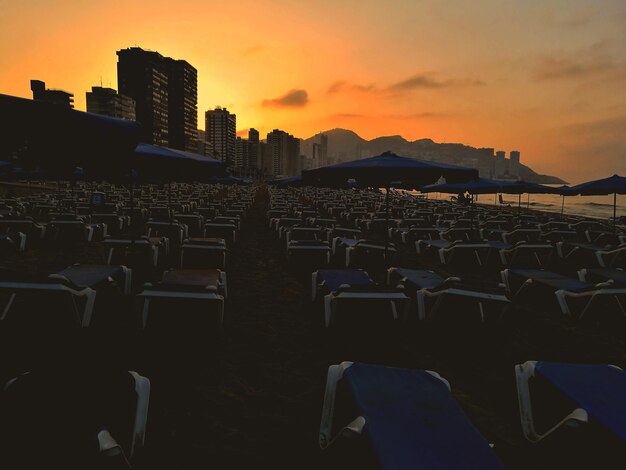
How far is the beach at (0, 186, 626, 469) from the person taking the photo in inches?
107

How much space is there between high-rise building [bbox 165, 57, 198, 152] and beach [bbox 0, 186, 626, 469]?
172 meters

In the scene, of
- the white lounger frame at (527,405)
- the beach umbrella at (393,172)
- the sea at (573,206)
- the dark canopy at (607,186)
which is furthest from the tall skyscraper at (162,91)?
the white lounger frame at (527,405)

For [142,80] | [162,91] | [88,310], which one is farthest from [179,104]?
[88,310]

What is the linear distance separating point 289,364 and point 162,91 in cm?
17594

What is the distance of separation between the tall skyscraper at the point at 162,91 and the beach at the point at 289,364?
13994 cm

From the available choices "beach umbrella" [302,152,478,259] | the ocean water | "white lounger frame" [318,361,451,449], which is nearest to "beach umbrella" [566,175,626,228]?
"beach umbrella" [302,152,478,259]

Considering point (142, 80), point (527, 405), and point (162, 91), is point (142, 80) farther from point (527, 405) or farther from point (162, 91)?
point (527, 405)

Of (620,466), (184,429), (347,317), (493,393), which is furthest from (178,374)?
(620,466)

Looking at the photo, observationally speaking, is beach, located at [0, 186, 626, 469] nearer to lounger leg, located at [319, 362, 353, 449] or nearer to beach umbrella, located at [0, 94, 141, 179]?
lounger leg, located at [319, 362, 353, 449]

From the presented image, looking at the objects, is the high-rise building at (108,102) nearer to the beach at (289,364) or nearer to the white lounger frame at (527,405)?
the beach at (289,364)

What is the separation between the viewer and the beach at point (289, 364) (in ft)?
8.89

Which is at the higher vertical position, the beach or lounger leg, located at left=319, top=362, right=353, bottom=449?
lounger leg, located at left=319, top=362, right=353, bottom=449

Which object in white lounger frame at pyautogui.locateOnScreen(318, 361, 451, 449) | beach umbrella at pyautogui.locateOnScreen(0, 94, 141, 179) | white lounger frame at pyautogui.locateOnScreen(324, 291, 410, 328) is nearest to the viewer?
beach umbrella at pyautogui.locateOnScreen(0, 94, 141, 179)

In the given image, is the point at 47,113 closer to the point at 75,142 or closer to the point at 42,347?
the point at 75,142
